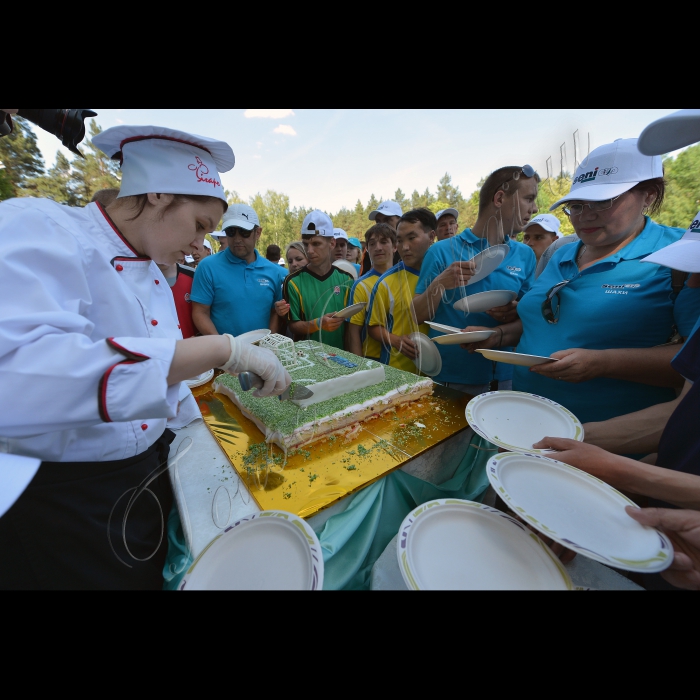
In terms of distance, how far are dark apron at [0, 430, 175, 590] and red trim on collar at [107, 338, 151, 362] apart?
561 mm

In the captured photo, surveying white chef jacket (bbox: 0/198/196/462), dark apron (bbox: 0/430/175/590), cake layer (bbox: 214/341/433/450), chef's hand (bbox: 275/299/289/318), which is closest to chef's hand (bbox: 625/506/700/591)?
cake layer (bbox: 214/341/433/450)

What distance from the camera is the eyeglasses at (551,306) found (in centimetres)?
206

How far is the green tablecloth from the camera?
143 centimetres

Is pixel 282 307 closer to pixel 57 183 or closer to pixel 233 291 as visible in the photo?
pixel 233 291

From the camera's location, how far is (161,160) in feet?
4.40

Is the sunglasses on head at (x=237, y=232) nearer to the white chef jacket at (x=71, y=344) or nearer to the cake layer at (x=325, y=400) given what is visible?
the cake layer at (x=325, y=400)

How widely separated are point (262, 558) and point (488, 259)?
258 centimetres

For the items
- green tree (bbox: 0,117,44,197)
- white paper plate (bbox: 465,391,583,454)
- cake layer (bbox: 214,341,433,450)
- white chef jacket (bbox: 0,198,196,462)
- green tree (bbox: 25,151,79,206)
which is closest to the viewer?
white chef jacket (bbox: 0,198,196,462)

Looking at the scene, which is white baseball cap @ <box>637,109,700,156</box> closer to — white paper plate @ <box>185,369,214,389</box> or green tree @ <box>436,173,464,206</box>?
green tree @ <box>436,173,464,206</box>

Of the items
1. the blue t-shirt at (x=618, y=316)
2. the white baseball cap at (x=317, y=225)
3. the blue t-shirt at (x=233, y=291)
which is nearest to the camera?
the blue t-shirt at (x=618, y=316)

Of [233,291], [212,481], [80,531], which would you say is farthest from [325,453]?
[233,291]

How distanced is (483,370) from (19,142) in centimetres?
1387

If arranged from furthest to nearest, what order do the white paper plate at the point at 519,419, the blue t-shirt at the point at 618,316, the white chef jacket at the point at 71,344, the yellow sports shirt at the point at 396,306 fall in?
the yellow sports shirt at the point at 396,306, the blue t-shirt at the point at 618,316, the white paper plate at the point at 519,419, the white chef jacket at the point at 71,344

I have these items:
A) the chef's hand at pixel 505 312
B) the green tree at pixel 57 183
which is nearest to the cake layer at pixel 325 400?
the chef's hand at pixel 505 312
